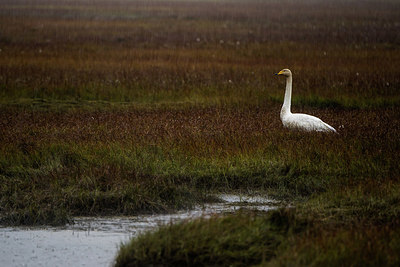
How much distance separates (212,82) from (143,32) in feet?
62.8

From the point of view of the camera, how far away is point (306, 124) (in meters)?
10.0

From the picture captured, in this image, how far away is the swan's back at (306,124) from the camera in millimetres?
9977

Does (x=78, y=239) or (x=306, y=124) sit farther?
(x=306, y=124)

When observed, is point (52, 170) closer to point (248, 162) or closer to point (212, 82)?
point (248, 162)

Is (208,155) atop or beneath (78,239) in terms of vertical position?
atop

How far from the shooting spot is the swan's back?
9.98 meters

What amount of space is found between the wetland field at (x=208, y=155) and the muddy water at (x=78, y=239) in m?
0.20

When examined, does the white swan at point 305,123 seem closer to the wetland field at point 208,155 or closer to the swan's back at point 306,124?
the swan's back at point 306,124

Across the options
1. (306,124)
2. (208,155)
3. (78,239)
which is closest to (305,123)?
(306,124)

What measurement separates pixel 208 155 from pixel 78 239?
2.84 metres

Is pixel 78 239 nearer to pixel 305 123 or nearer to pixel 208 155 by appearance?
pixel 208 155

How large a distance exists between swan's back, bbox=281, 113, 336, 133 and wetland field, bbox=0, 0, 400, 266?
0.68ft

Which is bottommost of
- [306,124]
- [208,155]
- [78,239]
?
[78,239]

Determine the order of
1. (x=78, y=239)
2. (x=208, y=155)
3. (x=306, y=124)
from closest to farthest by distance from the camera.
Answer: (x=78, y=239)
(x=208, y=155)
(x=306, y=124)
